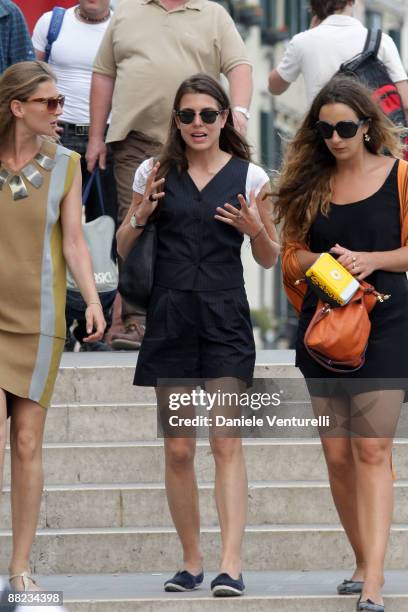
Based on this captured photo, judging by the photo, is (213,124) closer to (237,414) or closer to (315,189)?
(315,189)

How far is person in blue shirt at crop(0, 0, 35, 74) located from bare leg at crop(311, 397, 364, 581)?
3479mm

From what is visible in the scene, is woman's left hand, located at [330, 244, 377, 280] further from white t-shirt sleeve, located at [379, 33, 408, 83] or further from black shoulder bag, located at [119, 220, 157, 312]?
white t-shirt sleeve, located at [379, 33, 408, 83]

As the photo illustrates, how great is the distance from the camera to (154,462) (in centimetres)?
926

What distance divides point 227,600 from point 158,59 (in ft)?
12.6

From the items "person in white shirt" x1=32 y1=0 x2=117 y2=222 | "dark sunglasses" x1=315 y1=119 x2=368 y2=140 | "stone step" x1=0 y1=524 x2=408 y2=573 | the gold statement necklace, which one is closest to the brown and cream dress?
the gold statement necklace

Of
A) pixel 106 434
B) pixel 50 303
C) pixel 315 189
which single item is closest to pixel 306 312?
pixel 315 189

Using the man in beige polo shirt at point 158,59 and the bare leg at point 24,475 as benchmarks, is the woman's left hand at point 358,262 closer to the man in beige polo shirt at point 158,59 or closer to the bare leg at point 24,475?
the bare leg at point 24,475

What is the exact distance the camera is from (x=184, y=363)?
25.8 feet

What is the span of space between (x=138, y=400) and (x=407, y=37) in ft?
136

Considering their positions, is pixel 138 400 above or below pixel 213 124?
below

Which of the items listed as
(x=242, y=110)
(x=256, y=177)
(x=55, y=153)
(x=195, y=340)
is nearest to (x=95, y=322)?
(x=195, y=340)

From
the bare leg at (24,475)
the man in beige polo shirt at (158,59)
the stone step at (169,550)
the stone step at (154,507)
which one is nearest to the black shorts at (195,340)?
the bare leg at (24,475)

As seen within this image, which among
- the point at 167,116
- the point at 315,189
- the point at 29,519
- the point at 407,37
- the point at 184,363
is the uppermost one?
the point at 407,37

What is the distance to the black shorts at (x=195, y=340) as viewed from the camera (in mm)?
7863
